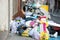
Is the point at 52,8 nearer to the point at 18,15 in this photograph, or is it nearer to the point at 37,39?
the point at 18,15

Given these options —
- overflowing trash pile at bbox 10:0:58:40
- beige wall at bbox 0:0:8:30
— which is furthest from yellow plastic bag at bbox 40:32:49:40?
beige wall at bbox 0:0:8:30

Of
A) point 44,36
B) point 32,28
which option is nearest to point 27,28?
point 32,28

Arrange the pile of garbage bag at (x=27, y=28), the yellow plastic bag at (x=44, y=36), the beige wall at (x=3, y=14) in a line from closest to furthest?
the beige wall at (x=3, y=14) < the yellow plastic bag at (x=44, y=36) < the pile of garbage bag at (x=27, y=28)

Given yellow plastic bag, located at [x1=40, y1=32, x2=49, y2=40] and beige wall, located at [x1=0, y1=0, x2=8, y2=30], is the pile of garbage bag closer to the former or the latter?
yellow plastic bag, located at [x1=40, y1=32, x2=49, y2=40]

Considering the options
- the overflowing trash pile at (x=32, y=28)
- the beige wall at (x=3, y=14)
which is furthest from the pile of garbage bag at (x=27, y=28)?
the beige wall at (x=3, y=14)

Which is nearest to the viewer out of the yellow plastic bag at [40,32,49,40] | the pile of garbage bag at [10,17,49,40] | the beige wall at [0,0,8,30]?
the beige wall at [0,0,8,30]

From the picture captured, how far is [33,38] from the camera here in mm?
4621

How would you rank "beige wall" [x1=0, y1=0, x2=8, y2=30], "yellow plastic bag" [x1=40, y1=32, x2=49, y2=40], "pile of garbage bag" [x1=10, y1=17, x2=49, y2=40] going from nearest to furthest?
"beige wall" [x1=0, y1=0, x2=8, y2=30] → "yellow plastic bag" [x1=40, y1=32, x2=49, y2=40] → "pile of garbage bag" [x1=10, y1=17, x2=49, y2=40]

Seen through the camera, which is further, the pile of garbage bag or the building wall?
the pile of garbage bag

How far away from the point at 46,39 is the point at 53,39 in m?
0.39

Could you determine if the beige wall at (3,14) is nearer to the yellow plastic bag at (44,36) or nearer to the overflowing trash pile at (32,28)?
the overflowing trash pile at (32,28)

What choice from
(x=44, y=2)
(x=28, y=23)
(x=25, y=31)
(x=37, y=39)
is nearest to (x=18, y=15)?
(x=28, y=23)

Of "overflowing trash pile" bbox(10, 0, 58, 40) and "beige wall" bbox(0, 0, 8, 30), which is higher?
"beige wall" bbox(0, 0, 8, 30)

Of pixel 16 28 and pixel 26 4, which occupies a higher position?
pixel 26 4
